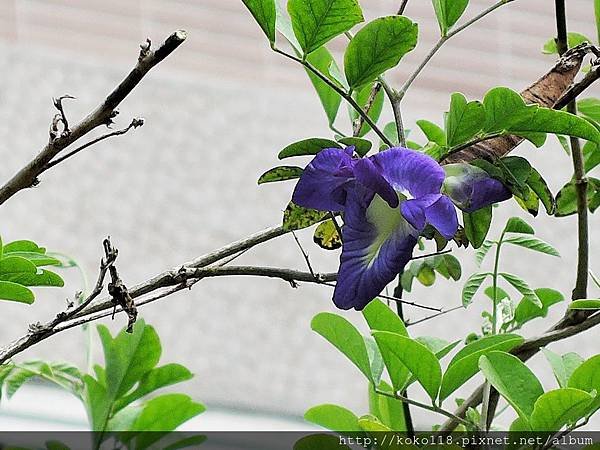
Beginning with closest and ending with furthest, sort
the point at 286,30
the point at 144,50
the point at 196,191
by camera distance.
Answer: the point at 144,50, the point at 286,30, the point at 196,191

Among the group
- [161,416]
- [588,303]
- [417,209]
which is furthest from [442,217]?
[161,416]

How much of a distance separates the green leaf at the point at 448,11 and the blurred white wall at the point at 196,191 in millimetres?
960

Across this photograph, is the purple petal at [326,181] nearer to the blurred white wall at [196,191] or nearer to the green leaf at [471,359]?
the green leaf at [471,359]

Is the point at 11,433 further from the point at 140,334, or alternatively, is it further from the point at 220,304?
the point at 140,334

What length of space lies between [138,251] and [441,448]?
1.04 m

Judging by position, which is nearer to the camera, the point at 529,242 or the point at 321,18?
the point at 321,18

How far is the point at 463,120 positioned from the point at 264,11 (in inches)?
3.7

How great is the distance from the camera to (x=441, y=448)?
43 centimetres

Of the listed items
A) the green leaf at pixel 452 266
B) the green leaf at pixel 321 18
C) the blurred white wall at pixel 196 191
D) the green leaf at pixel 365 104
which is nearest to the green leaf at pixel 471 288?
the green leaf at pixel 452 266

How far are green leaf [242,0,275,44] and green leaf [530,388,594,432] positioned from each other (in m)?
0.20

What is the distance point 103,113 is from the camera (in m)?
0.31

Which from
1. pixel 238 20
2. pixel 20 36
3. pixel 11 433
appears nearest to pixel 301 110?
pixel 238 20

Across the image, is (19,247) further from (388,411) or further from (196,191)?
(196,191)

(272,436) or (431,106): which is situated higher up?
(431,106)
